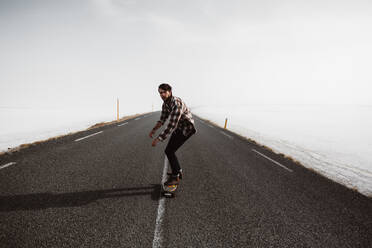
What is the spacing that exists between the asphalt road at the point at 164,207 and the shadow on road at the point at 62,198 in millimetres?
16

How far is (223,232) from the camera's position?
240cm

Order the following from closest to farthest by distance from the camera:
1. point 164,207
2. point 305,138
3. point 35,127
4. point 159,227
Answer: point 159,227 → point 164,207 → point 305,138 → point 35,127

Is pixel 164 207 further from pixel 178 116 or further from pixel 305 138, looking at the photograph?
pixel 305 138

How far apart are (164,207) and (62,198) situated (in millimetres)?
1958

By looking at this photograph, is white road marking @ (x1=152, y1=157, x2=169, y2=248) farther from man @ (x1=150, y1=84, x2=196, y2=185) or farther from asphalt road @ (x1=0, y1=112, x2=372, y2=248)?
man @ (x1=150, y1=84, x2=196, y2=185)

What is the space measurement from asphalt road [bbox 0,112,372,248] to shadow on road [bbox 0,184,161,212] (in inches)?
0.6

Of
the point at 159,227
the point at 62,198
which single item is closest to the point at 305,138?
the point at 159,227

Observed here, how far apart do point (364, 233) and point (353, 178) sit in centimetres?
380

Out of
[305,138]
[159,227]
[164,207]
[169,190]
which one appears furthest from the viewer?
[305,138]

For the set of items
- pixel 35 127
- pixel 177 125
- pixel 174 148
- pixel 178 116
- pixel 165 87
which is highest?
pixel 165 87

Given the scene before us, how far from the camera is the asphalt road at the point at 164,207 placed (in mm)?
2229

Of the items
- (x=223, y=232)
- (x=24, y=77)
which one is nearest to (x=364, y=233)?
(x=223, y=232)

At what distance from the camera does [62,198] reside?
297 cm

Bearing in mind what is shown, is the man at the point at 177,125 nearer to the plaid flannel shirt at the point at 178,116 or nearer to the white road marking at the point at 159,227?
the plaid flannel shirt at the point at 178,116
